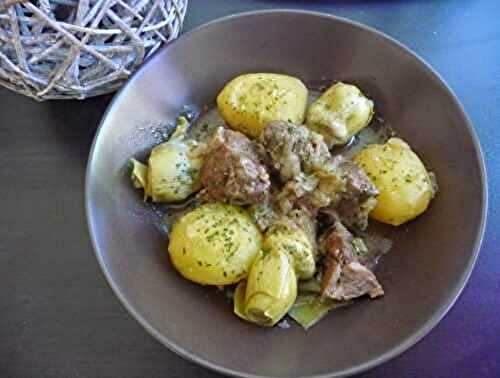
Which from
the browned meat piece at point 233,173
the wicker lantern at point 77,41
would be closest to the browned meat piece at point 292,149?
the browned meat piece at point 233,173

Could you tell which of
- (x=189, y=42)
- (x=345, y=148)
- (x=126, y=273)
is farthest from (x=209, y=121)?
(x=126, y=273)

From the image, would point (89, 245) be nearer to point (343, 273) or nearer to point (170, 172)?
point (170, 172)

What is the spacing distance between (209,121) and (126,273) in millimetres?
367

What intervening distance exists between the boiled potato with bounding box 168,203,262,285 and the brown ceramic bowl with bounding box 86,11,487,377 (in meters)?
0.04

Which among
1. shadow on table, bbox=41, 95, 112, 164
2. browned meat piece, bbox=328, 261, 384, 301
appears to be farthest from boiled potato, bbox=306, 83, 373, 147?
shadow on table, bbox=41, 95, 112, 164

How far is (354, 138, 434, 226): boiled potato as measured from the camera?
0.98 m

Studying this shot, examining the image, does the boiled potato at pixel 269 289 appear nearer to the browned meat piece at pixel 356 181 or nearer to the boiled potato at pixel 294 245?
the boiled potato at pixel 294 245

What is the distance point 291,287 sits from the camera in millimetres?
886

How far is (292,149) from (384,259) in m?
0.24

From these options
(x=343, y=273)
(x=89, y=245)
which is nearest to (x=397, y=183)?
(x=343, y=273)

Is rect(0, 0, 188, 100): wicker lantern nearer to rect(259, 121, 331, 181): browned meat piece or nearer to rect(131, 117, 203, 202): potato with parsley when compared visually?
rect(131, 117, 203, 202): potato with parsley

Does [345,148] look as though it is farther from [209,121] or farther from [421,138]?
[209,121]

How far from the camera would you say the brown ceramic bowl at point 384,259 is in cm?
87

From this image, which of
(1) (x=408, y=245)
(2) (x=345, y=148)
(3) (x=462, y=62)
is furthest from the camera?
(3) (x=462, y=62)
